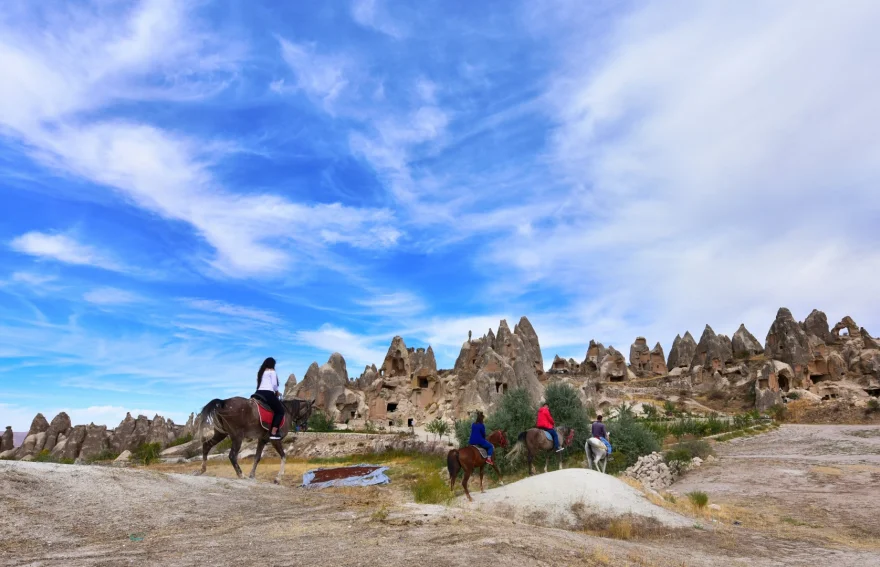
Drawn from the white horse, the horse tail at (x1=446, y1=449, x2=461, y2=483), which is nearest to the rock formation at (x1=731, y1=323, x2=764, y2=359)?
the white horse

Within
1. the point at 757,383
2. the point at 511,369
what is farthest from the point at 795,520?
the point at 757,383

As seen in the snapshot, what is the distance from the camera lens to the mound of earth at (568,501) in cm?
991

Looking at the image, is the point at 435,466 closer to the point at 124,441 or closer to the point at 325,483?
the point at 325,483

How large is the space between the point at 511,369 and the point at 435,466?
2156 centimetres

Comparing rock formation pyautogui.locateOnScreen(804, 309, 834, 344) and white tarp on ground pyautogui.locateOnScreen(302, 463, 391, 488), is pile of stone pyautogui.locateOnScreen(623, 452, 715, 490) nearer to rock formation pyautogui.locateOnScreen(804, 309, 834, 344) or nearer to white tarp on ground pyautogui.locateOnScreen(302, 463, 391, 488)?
white tarp on ground pyautogui.locateOnScreen(302, 463, 391, 488)

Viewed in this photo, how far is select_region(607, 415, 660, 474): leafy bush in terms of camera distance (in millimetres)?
18422

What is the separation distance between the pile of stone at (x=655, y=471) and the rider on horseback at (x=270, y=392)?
36.6ft

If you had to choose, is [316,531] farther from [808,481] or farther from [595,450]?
[808,481]

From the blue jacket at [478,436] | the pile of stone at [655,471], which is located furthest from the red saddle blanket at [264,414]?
the pile of stone at [655,471]

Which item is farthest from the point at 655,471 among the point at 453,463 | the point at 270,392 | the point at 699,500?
the point at 270,392

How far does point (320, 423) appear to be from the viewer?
37344mm

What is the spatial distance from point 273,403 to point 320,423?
82.7 ft

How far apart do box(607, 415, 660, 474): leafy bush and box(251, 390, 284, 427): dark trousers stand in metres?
11.3

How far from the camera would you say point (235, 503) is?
29.8 feet
